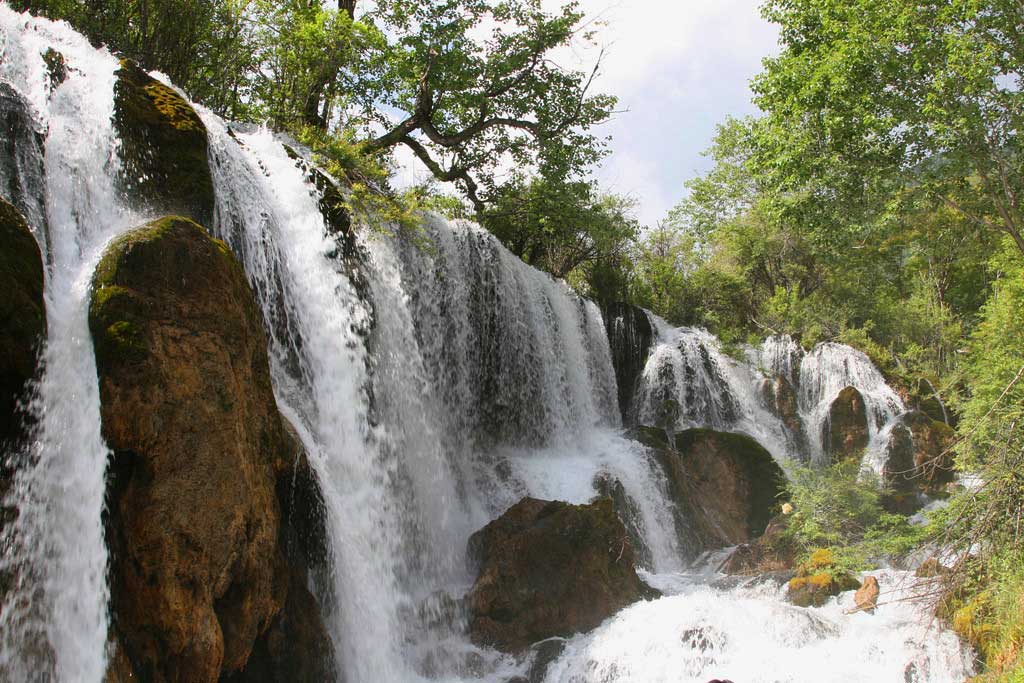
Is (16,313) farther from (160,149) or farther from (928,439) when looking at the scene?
(928,439)

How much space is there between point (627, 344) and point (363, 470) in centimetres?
1110

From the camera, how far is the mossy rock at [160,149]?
23.6ft

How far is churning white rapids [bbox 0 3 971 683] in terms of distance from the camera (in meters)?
4.64

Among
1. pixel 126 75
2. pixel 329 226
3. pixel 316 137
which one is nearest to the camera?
pixel 126 75

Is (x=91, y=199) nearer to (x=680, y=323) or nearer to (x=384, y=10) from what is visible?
(x=384, y=10)

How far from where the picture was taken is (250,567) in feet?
18.0

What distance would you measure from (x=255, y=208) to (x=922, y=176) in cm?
1197

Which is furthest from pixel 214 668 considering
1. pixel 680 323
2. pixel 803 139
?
pixel 680 323

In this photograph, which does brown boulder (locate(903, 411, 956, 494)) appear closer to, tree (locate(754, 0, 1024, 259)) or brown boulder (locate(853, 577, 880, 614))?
tree (locate(754, 0, 1024, 259))

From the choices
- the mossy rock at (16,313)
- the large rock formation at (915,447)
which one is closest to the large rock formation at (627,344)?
the large rock formation at (915,447)

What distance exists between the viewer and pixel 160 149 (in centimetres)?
745

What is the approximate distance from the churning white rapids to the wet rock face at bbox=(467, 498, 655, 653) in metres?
0.29

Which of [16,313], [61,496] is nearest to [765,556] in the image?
[61,496]

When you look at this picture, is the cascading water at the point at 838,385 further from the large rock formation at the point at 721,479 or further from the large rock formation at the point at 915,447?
the large rock formation at the point at 721,479
